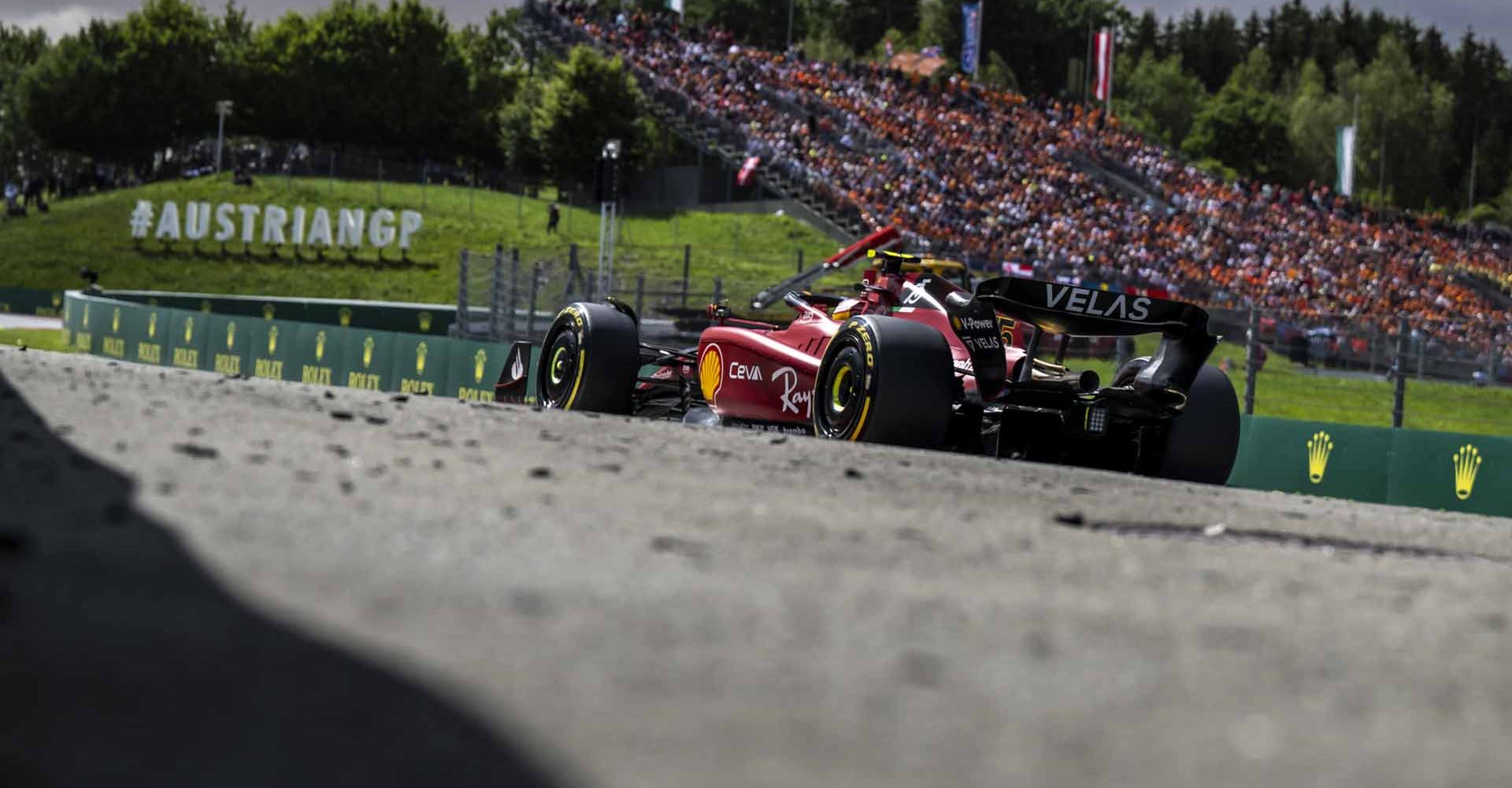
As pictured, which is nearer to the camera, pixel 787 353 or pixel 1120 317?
pixel 1120 317

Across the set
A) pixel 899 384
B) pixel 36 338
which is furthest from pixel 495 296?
pixel 899 384

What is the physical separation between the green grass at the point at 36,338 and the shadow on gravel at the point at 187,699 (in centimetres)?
2471

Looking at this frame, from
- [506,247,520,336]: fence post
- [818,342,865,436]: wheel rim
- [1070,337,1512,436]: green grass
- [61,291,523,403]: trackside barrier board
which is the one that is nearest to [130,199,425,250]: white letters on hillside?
[61,291,523,403]: trackside barrier board

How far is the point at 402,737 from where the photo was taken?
248 centimetres

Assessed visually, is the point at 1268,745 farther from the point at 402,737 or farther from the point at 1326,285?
the point at 1326,285

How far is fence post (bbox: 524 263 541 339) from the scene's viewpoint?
74.4 feet

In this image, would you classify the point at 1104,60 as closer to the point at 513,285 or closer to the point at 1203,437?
the point at 513,285

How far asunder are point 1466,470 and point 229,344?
16045 millimetres

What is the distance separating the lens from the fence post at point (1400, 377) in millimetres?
16516

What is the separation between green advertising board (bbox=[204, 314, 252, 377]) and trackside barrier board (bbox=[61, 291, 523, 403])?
11mm

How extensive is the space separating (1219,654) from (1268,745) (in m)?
0.77

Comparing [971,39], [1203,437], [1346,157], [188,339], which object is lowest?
[188,339]

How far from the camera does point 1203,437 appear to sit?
9195 mm

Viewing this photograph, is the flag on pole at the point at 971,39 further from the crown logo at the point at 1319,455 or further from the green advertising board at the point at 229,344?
the crown logo at the point at 1319,455
